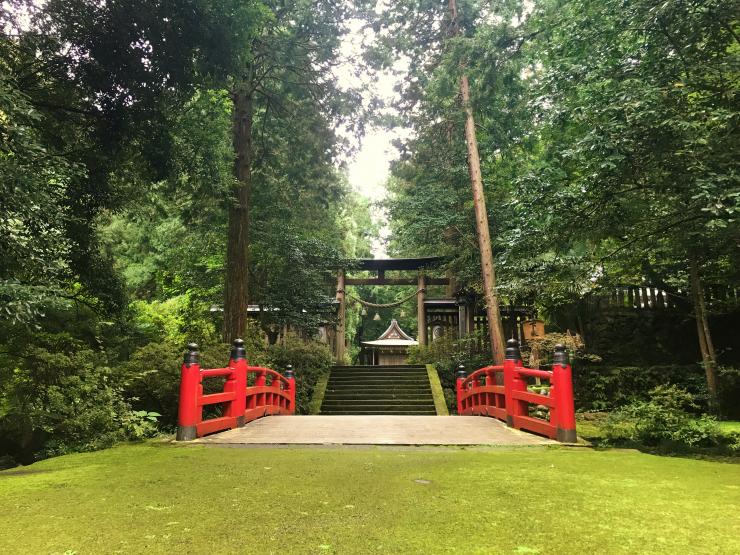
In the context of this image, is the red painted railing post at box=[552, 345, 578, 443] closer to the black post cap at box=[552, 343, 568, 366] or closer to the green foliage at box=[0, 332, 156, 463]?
the black post cap at box=[552, 343, 568, 366]

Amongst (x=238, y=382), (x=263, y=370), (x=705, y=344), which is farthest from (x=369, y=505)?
(x=705, y=344)

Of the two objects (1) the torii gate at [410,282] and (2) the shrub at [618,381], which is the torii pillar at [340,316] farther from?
(2) the shrub at [618,381]

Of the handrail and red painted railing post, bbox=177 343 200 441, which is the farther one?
the handrail

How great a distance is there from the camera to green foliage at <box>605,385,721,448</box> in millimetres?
5234

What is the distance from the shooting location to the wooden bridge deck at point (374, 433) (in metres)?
4.73

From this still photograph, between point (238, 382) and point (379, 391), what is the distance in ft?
27.3

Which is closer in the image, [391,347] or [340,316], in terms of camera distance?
[340,316]

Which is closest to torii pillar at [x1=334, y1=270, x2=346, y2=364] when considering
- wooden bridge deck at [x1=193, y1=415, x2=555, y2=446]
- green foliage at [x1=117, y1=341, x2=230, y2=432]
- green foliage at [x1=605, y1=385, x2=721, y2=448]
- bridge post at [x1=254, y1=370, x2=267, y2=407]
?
bridge post at [x1=254, y1=370, x2=267, y2=407]

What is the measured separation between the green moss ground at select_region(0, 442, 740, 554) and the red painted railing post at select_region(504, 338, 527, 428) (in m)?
1.95

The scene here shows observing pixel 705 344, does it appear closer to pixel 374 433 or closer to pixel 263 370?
pixel 374 433

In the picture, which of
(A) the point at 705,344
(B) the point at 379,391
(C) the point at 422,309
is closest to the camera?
(A) the point at 705,344

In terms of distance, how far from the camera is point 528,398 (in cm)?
535

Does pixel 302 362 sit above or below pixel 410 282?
below

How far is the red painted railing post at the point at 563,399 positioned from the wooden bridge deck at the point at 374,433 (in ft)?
0.62
